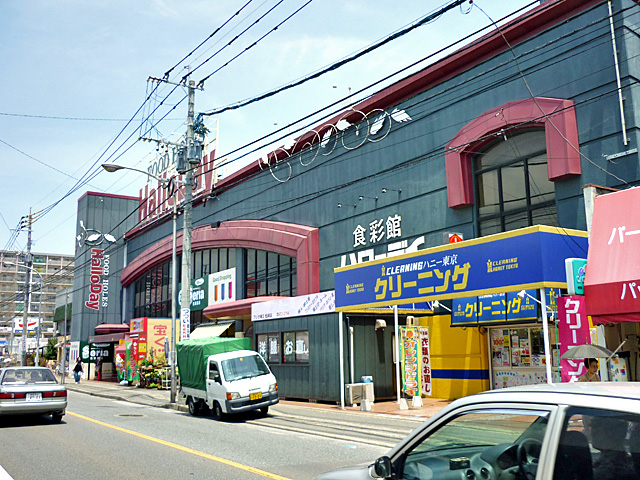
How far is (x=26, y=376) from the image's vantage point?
643 inches

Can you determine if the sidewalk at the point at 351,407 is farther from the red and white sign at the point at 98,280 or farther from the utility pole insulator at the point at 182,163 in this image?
the red and white sign at the point at 98,280

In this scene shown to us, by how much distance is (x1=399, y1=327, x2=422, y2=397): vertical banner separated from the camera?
18.8m

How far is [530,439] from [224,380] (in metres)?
15.3

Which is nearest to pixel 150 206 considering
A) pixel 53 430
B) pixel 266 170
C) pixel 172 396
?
pixel 266 170

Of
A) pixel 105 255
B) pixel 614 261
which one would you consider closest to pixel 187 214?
pixel 614 261

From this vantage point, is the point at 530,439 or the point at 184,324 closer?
the point at 530,439

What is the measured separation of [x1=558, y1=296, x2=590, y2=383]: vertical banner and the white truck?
27.3ft

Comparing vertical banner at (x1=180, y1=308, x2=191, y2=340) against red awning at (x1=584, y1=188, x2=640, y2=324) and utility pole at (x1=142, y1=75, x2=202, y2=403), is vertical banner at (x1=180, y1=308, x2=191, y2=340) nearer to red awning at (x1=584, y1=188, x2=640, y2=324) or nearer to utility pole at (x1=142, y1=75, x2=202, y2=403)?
utility pole at (x1=142, y1=75, x2=202, y2=403)

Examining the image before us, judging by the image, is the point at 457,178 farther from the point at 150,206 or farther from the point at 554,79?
the point at 150,206

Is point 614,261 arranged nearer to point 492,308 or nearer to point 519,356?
point 492,308

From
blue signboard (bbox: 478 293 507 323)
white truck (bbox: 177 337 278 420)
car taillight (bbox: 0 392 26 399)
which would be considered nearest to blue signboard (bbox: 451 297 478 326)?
blue signboard (bbox: 478 293 507 323)

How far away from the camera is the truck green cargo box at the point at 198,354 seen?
19.3 metres

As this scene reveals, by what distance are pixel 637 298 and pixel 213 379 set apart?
1186 cm

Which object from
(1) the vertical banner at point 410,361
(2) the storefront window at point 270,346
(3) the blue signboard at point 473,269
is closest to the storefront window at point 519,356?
(1) the vertical banner at point 410,361
